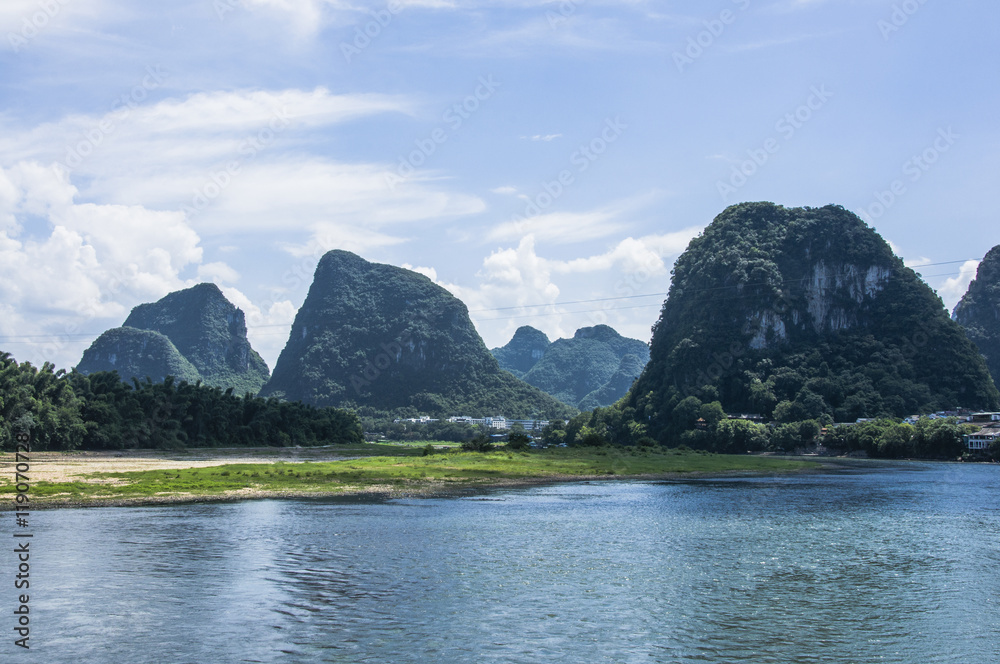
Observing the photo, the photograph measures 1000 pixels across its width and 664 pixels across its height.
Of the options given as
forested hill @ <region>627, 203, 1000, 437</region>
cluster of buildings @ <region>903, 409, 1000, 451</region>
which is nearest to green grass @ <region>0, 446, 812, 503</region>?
cluster of buildings @ <region>903, 409, 1000, 451</region>

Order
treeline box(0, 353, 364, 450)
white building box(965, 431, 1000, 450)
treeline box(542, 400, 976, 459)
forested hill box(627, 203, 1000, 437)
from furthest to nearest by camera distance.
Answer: forested hill box(627, 203, 1000, 437) < treeline box(542, 400, 976, 459) < white building box(965, 431, 1000, 450) < treeline box(0, 353, 364, 450)

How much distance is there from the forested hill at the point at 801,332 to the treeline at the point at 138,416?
6281 cm

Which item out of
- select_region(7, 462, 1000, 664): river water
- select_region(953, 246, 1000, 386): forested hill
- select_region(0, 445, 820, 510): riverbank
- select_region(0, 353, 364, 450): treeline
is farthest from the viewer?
select_region(953, 246, 1000, 386): forested hill

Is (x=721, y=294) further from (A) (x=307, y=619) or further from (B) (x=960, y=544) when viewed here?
(A) (x=307, y=619)

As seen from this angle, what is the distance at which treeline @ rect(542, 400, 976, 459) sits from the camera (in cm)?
10062

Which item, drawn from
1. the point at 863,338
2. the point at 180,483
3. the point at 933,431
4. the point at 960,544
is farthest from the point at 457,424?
the point at 960,544

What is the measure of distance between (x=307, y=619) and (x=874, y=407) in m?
128

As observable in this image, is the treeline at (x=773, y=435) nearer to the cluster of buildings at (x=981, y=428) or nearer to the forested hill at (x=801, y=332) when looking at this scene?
the cluster of buildings at (x=981, y=428)

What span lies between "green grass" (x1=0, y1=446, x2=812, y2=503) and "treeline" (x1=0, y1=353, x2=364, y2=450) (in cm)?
3114

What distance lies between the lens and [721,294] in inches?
6447

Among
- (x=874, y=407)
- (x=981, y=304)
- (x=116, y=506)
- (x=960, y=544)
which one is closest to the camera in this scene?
(x=960, y=544)

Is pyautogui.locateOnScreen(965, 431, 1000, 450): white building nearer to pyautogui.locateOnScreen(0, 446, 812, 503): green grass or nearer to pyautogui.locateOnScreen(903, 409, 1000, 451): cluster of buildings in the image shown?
pyautogui.locateOnScreen(903, 409, 1000, 451): cluster of buildings

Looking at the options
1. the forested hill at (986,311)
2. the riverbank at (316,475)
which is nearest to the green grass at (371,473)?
the riverbank at (316,475)

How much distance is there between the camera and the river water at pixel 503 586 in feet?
55.9
